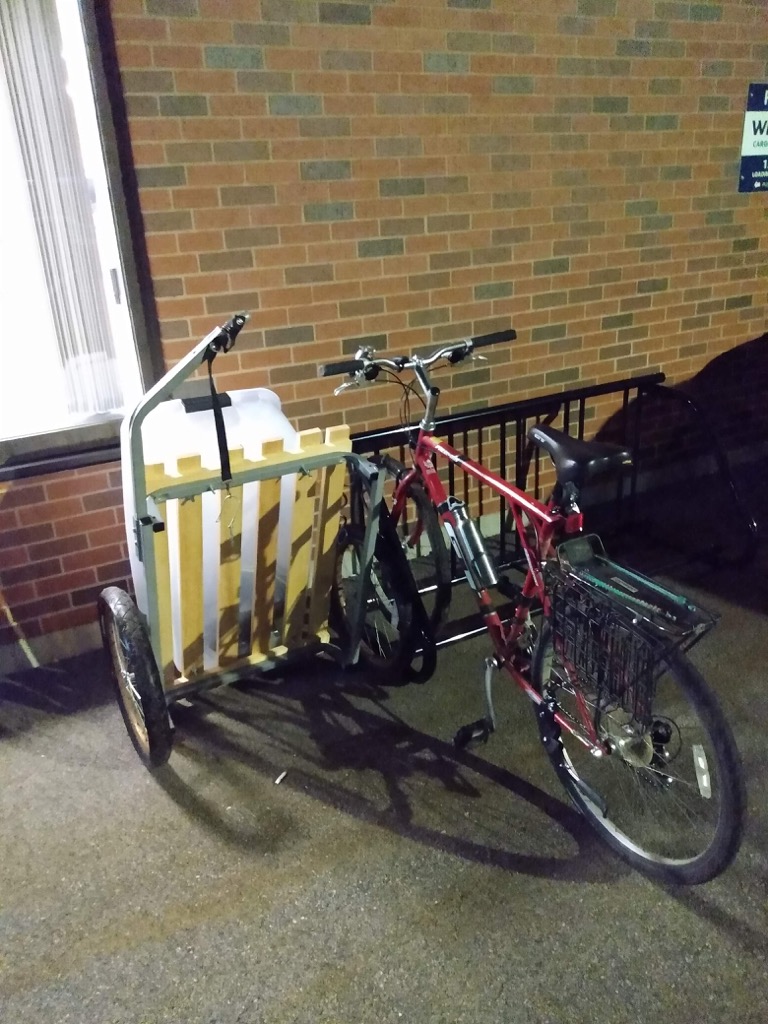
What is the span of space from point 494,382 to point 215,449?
5.73ft

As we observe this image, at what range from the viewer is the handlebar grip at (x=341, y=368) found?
7.52 ft

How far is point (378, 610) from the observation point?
2822 mm

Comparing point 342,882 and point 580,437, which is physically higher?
A: point 580,437

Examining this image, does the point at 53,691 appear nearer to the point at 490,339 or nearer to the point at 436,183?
the point at 490,339

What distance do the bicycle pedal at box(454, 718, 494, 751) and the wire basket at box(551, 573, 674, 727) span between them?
480 mm

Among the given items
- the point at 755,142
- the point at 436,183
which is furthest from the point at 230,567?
the point at 755,142

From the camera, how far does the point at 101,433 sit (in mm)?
2865

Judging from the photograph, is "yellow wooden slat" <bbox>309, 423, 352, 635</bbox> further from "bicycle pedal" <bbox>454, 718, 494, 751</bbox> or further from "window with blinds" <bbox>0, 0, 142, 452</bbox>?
"window with blinds" <bbox>0, 0, 142, 452</bbox>

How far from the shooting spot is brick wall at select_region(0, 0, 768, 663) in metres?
2.68

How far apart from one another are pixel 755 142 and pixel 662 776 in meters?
3.53

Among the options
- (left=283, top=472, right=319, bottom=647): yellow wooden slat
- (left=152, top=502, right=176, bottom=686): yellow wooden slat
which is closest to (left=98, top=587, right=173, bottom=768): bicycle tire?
(left=152, top=502, right=176, bottom=686): yellow wooden slat

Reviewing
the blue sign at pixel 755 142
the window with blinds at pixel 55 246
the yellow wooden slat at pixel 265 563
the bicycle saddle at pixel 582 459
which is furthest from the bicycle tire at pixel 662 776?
the blue sign at pixel 755 142

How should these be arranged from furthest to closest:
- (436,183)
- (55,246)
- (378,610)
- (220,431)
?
(436,183) < (378,610) < (55,246) < (220,431)

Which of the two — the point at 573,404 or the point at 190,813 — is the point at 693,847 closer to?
the point at 190,813
